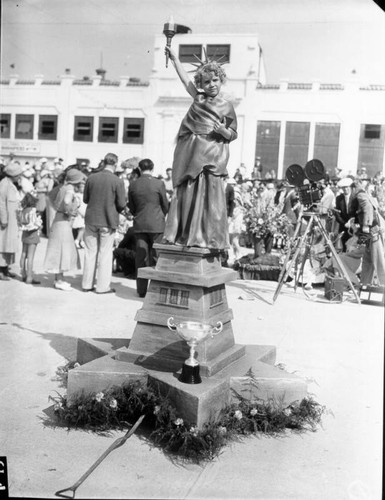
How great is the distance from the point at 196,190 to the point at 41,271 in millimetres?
6599

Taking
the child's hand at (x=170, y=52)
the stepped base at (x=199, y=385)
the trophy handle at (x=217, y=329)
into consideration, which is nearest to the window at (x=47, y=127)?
the child's hand at (x=170, y=52)

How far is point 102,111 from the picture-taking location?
33812 mm

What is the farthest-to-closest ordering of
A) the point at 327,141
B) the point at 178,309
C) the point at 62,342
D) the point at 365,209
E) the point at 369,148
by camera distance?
1. the point at 327,141
2. the point at 369,148
3. the point at 365,209
4. the point at 62,342
5. the point at 178,309

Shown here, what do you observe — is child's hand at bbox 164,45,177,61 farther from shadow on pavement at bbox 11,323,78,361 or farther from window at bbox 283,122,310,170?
window at bbox 283,122,310,170

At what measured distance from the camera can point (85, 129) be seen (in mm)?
34375

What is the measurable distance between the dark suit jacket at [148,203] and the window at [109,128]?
2587cm

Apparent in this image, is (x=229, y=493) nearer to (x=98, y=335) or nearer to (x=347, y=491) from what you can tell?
(x=347, y=491)

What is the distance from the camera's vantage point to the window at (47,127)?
3375 centimetres

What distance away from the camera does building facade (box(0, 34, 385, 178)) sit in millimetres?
28203

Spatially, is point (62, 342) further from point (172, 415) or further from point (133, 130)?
point (133, 130)

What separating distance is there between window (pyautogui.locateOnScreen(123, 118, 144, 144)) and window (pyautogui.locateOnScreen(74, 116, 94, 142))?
2.23m

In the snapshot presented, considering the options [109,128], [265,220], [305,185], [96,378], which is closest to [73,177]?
[305,185]

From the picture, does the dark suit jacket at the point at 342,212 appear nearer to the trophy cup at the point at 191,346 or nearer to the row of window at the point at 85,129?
the trophy cup at the point at 191,346

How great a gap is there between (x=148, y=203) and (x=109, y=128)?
2654 centimetres
